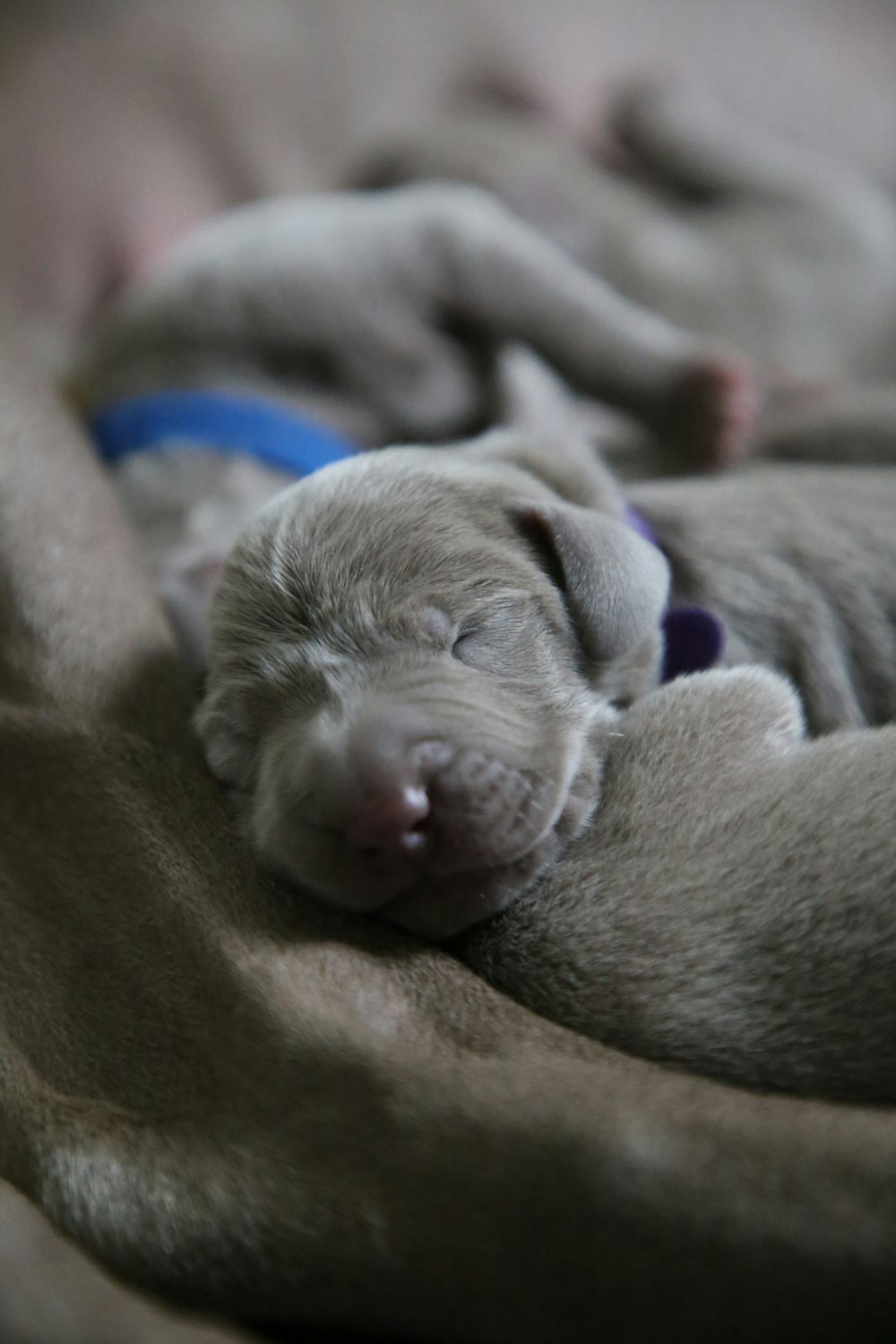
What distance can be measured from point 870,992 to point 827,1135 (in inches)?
7.7

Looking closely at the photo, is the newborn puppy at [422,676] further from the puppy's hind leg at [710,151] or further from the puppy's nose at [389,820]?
the puppy's hind leg at [710,151]

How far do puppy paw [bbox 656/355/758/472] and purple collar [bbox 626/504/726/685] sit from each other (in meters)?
0.82

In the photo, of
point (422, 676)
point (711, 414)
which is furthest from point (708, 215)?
point (422, 676)

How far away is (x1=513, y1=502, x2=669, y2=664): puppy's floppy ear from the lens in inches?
63.4

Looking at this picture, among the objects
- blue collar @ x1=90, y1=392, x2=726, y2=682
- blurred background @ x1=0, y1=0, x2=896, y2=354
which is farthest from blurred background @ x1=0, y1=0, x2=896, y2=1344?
blue collar @ x1=90, y1=392, x2=726, y2=682

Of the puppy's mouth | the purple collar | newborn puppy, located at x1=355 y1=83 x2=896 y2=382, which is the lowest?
the puppy's mouth

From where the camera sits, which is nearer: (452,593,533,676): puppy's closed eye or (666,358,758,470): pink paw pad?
(452,593,533,676): puppy's closed eye

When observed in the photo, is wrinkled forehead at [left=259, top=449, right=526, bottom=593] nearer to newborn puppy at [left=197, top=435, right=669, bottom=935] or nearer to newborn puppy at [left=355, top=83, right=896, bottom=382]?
→ newborn puppy at [left=197, top=435, right=669, bottom=935]

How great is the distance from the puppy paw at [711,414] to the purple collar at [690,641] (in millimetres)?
821

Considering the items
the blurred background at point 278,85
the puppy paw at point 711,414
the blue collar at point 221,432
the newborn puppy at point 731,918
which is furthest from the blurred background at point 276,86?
the newborn puppy at point 731,918

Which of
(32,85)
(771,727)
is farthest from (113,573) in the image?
(32,85)

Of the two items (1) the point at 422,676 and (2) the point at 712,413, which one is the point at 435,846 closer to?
(1) the point at 422,676

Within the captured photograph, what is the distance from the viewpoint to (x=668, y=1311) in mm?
1021

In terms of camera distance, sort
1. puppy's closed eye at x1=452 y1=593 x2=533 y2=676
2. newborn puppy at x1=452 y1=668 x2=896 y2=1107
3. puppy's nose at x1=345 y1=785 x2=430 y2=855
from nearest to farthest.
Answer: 1. newborn puppy at x1=452 y1=668 x2=896 y2=1107
2. puppy's nose at x1=345 y1=785 x2=430 y2=855
3. puppy's closed eye at x1=452 y1=593 x2=533 y2=676
